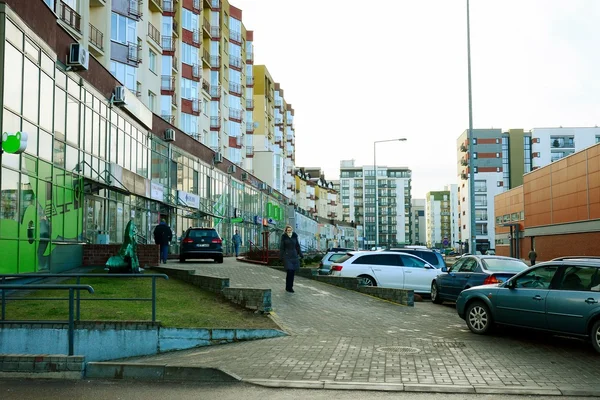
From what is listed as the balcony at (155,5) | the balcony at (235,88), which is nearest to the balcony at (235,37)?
the balcony at (235,88)

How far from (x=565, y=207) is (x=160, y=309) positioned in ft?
146

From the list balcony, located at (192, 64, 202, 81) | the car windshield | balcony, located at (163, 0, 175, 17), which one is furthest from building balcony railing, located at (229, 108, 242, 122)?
the car windshield

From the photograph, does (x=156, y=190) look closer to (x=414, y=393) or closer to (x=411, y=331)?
(x=411, y=331)

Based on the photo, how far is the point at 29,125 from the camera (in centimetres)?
1888

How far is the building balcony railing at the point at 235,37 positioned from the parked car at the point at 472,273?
2012 inches

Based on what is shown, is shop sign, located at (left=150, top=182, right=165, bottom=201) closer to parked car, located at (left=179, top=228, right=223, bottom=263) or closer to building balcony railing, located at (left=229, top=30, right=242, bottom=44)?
parked car, located at (left=179, top=228, right=223, bottom=263)

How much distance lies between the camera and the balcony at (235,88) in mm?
65125

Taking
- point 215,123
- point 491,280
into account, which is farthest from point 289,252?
point 215,123

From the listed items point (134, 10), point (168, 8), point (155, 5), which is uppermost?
point (168, 8)

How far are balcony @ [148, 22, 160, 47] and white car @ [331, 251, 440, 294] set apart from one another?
84.7ft

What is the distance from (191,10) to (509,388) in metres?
46.4

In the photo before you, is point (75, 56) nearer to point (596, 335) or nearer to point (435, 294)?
point (435, 294)

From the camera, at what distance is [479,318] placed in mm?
12414

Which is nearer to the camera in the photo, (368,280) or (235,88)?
(368,280)
